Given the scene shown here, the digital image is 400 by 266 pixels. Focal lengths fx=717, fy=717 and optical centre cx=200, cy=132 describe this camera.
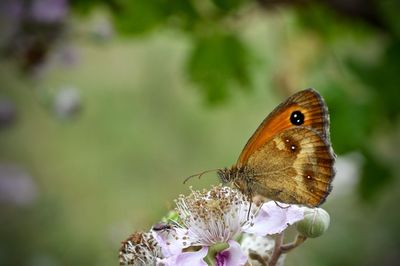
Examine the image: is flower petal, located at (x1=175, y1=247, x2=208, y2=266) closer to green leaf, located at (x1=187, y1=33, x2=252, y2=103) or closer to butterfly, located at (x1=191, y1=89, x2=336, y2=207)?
butterfly, located at (x1=191, y1=89, x2=336, y2=207)

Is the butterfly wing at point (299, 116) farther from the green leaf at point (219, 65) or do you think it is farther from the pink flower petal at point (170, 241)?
the green leaf at point (219, 65)

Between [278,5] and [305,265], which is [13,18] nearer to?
[278,5]

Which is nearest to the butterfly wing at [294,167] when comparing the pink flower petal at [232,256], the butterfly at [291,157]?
the butterfly at [291,157]

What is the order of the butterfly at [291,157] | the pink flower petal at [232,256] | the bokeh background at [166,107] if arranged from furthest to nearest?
the bokeh background at [166,107] → the butterfly at [291,157] → the pink flower petal at [232,256]

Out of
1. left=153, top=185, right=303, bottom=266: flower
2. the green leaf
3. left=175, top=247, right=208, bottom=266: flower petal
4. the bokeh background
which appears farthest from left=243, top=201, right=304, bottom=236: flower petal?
the green leaf

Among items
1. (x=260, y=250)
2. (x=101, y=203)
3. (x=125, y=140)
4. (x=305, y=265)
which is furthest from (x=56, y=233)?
(x=260, y=250)

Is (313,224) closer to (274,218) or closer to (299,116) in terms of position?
(274,218)

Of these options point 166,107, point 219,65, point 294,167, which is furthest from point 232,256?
point 166,107
